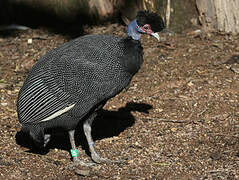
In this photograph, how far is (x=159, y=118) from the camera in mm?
6074

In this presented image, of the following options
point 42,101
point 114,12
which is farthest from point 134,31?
point 114,12

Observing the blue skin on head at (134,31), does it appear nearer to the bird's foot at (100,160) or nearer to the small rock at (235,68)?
the bird's foot at (100,160)

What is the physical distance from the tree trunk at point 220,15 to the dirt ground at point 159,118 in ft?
0.41

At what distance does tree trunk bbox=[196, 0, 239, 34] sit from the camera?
7660 millimetres

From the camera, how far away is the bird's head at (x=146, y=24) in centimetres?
491

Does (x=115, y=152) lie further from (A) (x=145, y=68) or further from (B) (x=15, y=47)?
(B) (x=15, y=47)

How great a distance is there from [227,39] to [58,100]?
12.3ft

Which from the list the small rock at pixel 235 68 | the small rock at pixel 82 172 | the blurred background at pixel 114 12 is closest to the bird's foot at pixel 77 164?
the small rock at pixel 82 172

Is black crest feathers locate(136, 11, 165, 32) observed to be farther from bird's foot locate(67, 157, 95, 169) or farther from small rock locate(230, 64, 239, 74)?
small rock locate(230, 64, 239, 74)

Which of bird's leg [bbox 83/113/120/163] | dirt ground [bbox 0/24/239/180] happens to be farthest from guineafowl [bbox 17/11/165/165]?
dirt ground [bbox 0/24/239/180]

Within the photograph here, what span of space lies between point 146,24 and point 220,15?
3100 mm

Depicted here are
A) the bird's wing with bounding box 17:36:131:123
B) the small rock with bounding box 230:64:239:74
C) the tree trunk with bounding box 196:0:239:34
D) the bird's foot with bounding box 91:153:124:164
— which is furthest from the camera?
the tree trunk with bounding box 196:0:239:34

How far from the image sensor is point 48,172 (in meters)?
5.01

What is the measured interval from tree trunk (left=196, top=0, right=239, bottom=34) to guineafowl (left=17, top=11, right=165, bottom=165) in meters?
2.96
